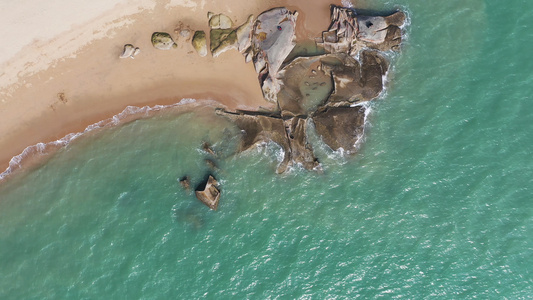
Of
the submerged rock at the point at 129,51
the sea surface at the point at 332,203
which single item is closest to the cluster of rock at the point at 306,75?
the sea surface at the point at 332,203

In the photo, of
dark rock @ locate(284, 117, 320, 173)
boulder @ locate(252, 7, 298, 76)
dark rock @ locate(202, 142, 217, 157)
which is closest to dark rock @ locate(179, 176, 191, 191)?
dark rock @ locate(202, 142, 217, 157)

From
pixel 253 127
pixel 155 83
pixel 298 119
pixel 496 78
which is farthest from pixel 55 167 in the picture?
pixel 496 78

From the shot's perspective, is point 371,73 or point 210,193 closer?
point 210,193

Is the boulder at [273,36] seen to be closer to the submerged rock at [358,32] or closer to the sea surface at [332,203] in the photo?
the submerged rock at [358,32]

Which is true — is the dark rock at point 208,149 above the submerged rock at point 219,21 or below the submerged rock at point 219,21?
below

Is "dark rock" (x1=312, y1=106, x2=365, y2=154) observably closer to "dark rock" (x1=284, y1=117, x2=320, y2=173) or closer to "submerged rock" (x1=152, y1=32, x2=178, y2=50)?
"dark rock" (x1=284, y1=117, x2=320, y2=173)

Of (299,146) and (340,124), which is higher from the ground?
(340,124)

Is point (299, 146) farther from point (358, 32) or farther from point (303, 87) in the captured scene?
point (358, 32)

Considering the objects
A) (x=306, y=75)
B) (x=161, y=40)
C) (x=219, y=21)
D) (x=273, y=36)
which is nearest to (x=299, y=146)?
(x=306, y=75)
